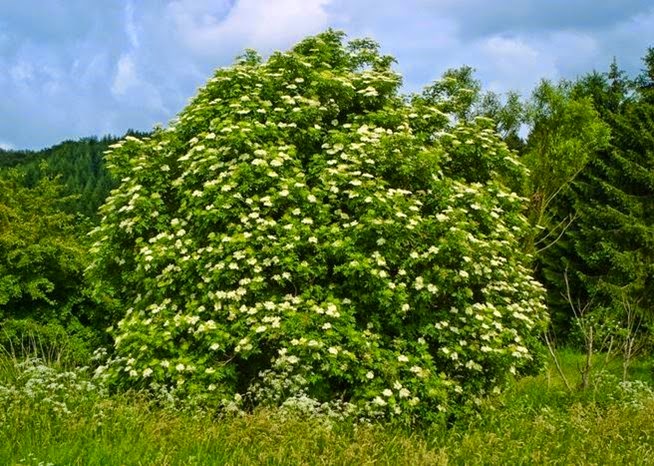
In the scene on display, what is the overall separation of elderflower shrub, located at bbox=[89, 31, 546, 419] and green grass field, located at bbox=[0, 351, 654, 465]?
3.28 feet

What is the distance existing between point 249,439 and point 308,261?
3820 millimetres

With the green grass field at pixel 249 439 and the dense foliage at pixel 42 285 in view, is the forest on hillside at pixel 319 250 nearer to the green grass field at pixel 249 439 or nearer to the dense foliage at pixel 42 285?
the green grass field at pixel 249 439


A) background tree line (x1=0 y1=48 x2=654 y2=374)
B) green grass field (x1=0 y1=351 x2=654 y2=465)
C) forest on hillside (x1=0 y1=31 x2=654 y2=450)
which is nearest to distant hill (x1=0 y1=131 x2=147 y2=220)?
background tree line (x1=0 y1=48 x2=654 y2=374)

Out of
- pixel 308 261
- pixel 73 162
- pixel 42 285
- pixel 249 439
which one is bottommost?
pixel 249 439

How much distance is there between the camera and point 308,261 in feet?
35.1

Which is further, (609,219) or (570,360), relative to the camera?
(609,219)

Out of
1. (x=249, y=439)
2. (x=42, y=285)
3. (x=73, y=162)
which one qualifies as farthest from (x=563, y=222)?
(x=73, y=162)

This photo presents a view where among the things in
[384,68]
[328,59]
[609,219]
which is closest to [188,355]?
[328,59]

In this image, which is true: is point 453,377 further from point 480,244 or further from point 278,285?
point 278,285

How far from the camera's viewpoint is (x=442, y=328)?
10.8 meters

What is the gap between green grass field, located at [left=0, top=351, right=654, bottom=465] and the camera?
22.5 feet

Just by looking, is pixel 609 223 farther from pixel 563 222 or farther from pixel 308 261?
pixel 308 261

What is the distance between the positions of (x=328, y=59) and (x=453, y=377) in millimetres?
6552

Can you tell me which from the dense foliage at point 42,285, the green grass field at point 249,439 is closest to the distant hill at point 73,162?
the dense foliage at point 42,285
